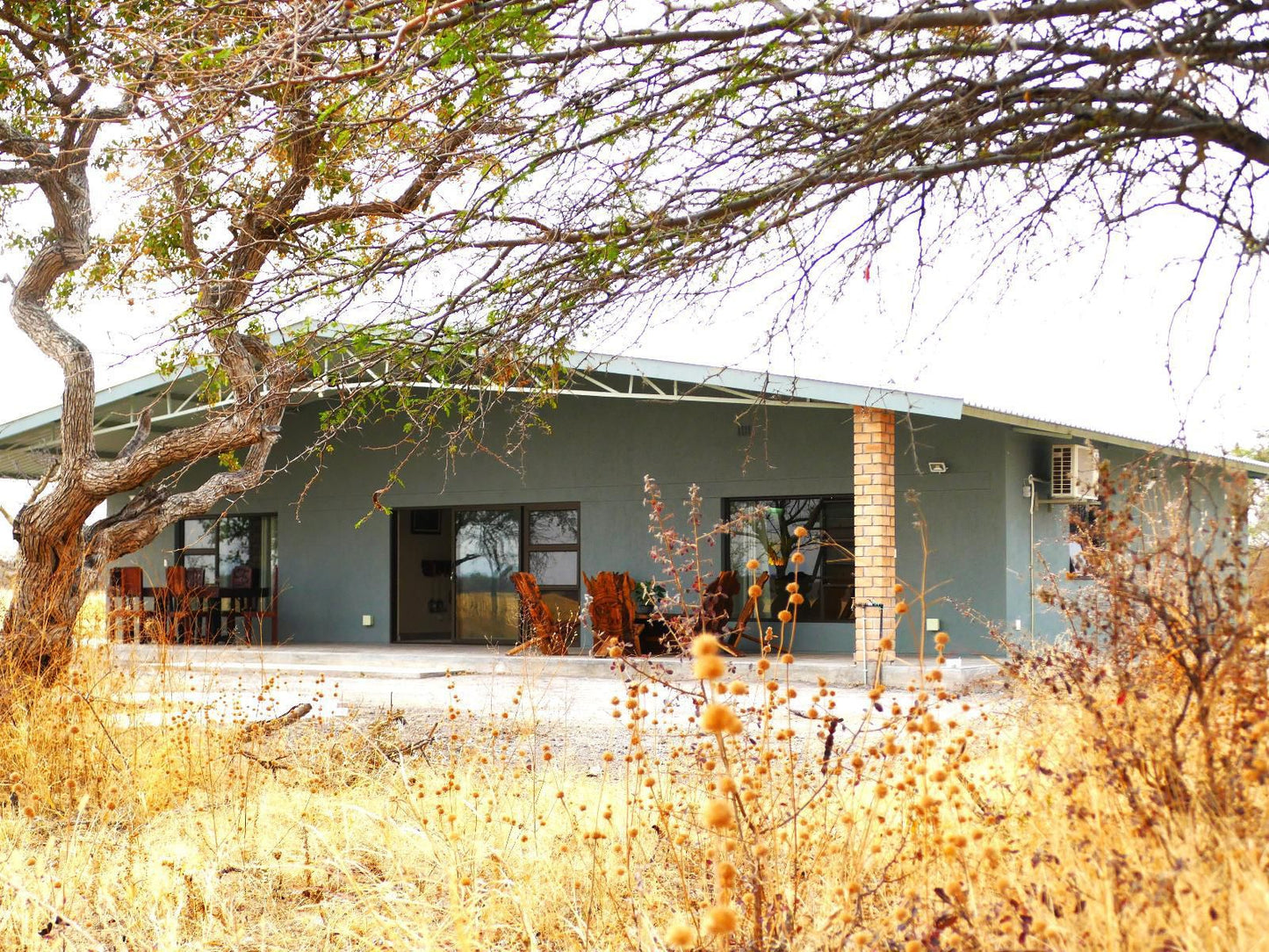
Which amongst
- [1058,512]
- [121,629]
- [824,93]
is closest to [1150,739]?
[824,93]

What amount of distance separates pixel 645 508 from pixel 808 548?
192 cm

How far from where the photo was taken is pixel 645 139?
4.72 metres

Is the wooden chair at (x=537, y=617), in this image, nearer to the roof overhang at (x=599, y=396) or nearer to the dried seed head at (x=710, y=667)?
the roof overhang at (x=599, y=396)

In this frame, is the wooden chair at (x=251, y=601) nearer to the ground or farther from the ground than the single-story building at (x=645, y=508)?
nearer to the ground

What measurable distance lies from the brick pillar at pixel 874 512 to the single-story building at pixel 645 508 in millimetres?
20

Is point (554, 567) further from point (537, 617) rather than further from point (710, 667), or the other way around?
point (710, 667)

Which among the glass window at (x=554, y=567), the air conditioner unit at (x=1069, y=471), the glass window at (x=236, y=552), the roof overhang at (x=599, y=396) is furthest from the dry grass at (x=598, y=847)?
the glass window at (x=236, y=552)

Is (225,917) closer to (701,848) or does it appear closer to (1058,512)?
(701,848)

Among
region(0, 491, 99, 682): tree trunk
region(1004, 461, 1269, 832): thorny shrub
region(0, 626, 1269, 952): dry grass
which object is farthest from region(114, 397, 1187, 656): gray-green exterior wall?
region(1004, 461, 1269, 832): thorny shrub

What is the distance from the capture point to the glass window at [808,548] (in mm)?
13953

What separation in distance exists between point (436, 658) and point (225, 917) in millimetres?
10355

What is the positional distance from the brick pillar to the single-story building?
0.02 m

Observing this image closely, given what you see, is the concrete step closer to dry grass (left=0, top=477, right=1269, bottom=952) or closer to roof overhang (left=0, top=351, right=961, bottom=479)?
roof overhang (left=0, top=351, right=961, bottom=479)

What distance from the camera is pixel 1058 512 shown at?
559 inches
